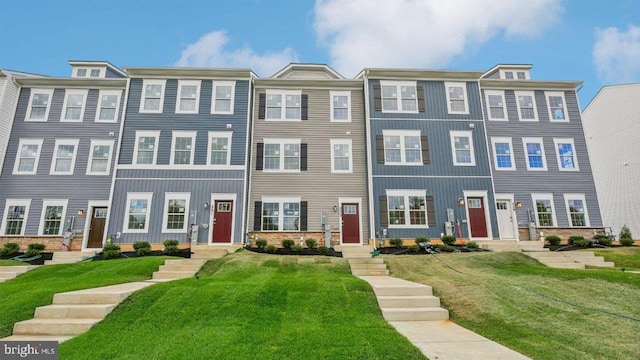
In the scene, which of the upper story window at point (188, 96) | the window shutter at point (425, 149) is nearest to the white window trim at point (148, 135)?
the upper story window at point (188, 96)

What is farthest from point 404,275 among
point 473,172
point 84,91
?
point 84,91

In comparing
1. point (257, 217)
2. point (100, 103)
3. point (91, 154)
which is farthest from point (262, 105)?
point (91, 154)

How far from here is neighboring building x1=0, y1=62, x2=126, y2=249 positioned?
13.9m

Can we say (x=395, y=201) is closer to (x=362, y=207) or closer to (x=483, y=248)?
(x=362, y=207)

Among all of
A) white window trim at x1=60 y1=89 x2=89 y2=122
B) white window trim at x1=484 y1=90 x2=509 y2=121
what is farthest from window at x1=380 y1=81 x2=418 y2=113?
white window trim at x1=60 y1=89 x2=89 y2=122

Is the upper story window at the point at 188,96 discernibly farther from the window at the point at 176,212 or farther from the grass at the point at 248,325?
the grass at the point at 248,325

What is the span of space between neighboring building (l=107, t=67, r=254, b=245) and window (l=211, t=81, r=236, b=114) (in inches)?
1.9

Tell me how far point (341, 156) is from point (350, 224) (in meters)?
3.49

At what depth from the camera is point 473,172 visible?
14.7 metres

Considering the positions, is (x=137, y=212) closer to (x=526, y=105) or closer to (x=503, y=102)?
(x=503, y=102)

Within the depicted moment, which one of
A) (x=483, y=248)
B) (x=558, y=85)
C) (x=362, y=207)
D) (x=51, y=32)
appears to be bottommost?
(x=483, y=248)

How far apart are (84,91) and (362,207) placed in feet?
51.4

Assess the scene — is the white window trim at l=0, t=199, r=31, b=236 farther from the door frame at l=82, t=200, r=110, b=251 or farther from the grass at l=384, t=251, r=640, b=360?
the grass at l=384, t=251, r=640, b=360

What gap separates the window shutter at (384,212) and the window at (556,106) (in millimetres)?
10694
